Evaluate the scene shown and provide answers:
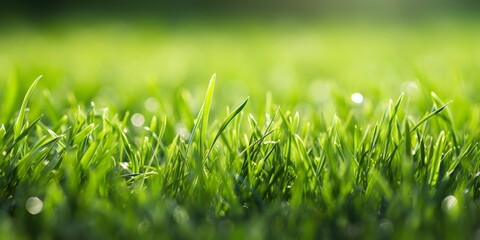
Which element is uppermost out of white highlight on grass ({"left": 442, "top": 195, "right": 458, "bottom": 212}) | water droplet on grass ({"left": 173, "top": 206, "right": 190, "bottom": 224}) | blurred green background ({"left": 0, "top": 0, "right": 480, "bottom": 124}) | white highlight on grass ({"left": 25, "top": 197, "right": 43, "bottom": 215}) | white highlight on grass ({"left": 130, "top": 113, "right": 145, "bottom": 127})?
white highlight on grass ({"left": 442, "top": 195, "right": 458, "bottom": 212})

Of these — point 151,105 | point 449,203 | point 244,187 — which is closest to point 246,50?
point 151,105

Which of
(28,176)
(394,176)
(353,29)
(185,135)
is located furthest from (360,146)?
(353,29)

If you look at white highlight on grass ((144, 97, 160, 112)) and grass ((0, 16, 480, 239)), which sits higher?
grass ((0, 16, 480, 239))

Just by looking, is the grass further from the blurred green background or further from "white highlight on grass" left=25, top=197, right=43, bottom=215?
the blurred green background

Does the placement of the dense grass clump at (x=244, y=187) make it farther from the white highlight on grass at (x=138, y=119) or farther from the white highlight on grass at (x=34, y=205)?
the white highlight on grass at (x=138, y=119)

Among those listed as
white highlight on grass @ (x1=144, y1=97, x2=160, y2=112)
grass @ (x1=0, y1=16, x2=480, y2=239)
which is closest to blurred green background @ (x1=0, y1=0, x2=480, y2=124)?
white highlight on grass @ (x1=144, y1=97, x2=160, y2=112)

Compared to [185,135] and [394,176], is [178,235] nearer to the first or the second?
[394,176]
